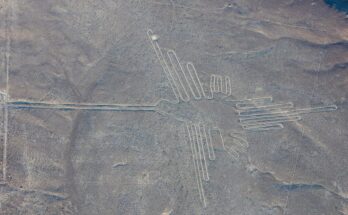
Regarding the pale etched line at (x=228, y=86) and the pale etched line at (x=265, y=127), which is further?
the pale etched line at (x=228, y=86)

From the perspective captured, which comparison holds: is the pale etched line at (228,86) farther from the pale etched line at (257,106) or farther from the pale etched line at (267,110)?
the pale etched line at (267,110)

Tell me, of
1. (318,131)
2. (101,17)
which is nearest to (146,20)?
(101,17)

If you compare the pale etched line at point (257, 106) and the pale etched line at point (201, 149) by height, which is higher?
the pale etched line at point (257, 106)

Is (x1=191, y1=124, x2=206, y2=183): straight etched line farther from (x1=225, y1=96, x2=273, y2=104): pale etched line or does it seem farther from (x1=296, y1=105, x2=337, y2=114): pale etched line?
(x1=296, y1=105, x2=337, y2=114): pale etched line

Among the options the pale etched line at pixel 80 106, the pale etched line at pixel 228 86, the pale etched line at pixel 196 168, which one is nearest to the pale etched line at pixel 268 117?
the pale etched line at pixel 228 86

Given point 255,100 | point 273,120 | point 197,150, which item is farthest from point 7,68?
point 273,120

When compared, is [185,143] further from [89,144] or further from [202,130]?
[89,144]

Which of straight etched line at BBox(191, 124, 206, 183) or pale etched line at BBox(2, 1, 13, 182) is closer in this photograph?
pale etched line at BBox(2, 1, 13, 182)

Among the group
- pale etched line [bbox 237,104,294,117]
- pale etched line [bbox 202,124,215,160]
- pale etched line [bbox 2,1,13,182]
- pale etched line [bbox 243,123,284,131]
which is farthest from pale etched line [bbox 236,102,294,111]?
pale etched line [bbox 2,1,13,182]
